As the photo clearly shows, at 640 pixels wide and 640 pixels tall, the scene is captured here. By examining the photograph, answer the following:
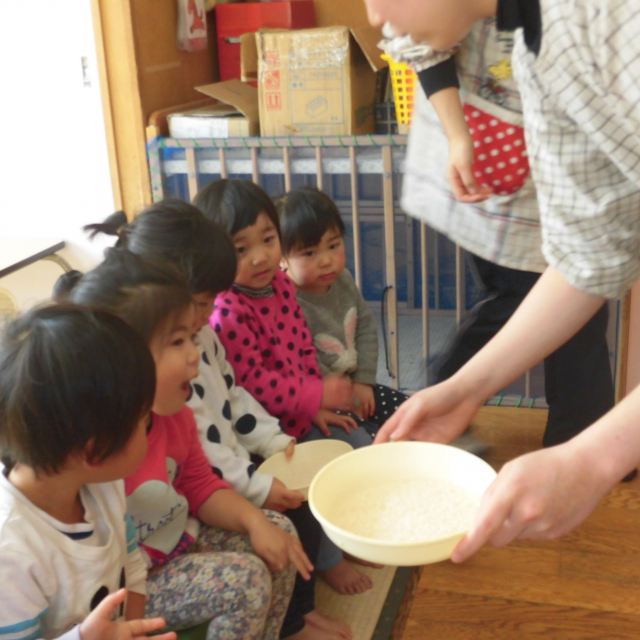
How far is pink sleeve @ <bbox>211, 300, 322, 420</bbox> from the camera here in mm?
1645

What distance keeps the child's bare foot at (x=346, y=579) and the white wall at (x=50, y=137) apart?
1247mm

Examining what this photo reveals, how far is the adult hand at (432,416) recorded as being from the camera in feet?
3.41

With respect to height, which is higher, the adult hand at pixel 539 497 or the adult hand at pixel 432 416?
the adult hand at pixel 539 497

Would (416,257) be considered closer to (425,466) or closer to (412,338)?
(412,338)

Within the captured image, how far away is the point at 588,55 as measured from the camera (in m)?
0.83

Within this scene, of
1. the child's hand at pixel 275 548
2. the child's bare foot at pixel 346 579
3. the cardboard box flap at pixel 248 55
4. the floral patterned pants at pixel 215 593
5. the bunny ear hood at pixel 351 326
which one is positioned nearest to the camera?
the floral patterned pants at pixel 215 593

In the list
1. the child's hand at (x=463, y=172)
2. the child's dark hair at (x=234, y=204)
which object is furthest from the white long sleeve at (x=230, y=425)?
the child's hand at (x=463, y=172)

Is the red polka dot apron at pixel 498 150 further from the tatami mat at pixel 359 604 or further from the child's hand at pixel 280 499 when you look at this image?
the tatami mat at pixel 359 604

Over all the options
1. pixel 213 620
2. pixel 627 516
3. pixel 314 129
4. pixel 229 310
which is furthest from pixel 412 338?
pixel 213 620

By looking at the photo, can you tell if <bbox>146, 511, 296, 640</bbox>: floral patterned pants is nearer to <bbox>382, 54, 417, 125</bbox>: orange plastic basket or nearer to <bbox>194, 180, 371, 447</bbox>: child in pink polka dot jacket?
<bbox>194, 180, 371, 447</bbox>: child in pink polka dot jacket

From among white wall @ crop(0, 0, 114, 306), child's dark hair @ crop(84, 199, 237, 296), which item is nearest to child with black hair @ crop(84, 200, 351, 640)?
child's dark hair @ crop(84, 199, 237, 296)

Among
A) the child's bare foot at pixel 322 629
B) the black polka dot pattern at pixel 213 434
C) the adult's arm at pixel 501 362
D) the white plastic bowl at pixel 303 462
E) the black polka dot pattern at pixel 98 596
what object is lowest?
the child's bare foot at pixel 322 629

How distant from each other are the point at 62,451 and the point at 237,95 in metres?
1.68

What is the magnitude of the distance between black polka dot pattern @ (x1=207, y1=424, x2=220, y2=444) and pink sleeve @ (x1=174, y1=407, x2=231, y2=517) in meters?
0.08
